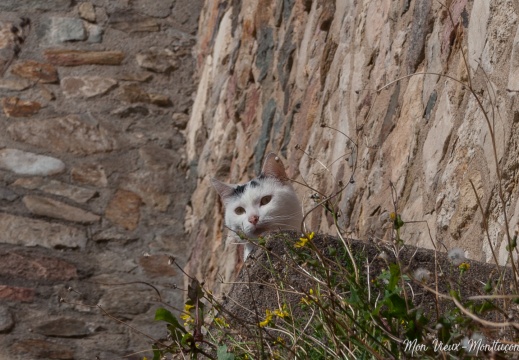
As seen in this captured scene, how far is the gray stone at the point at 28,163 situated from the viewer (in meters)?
5.06

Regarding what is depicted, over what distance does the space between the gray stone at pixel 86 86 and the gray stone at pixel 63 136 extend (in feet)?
0.71

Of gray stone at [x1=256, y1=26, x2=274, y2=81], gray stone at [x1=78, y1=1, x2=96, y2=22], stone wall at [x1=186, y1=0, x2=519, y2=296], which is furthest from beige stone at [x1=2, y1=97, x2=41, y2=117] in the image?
gray stone at [x1=256, y1=26, x2=274, y2=81]

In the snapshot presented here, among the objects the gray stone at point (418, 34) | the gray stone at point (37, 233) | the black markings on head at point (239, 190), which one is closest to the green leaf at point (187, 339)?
the gray stone at point (418, 34)

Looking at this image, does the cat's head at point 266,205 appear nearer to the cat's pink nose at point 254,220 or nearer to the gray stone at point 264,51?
the cat's pink nose at point 254,220

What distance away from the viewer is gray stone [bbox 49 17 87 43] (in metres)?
5.62

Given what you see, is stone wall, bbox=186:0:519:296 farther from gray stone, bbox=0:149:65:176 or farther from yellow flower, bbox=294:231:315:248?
gray stone, bbox=0:149:65:176

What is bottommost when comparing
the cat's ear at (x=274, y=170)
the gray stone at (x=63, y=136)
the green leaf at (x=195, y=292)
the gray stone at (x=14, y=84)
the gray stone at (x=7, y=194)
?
the gray stone at (x=7, y=194)

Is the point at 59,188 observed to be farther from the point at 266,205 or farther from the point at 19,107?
the point at 266,205

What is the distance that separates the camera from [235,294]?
184cm

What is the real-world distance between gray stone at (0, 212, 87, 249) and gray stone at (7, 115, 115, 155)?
0.51 meters

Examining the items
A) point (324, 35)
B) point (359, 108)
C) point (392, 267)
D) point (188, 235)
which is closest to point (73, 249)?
point (188, 235)

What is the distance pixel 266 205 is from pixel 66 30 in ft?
10.1

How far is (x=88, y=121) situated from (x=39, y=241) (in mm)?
834

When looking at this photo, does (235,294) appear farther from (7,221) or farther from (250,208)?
(7,221)
